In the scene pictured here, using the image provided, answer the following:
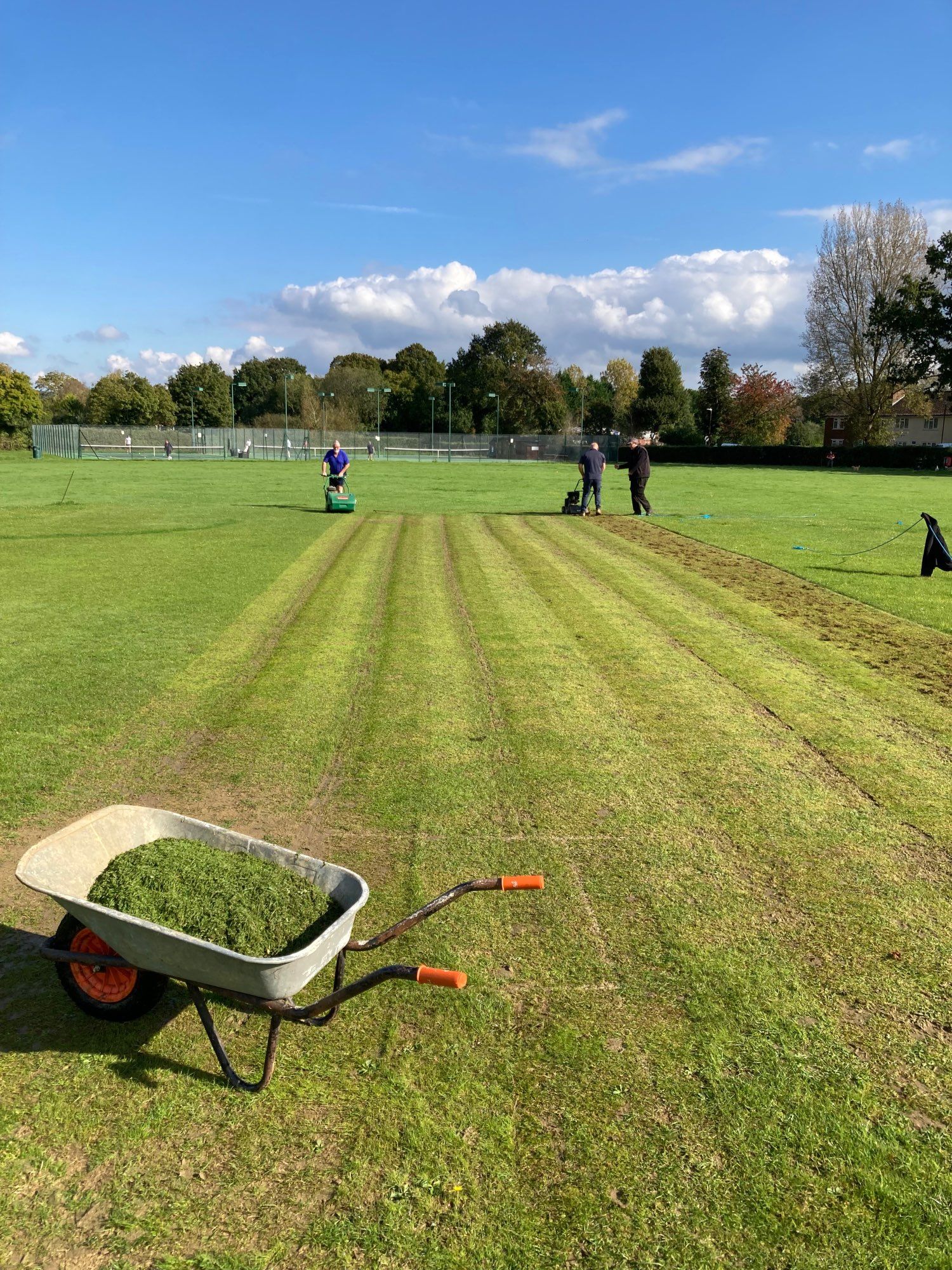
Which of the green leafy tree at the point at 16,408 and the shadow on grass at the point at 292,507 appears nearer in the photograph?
the shadow on grass at the point at 292,507

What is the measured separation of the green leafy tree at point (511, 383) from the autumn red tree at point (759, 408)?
19.1 meters

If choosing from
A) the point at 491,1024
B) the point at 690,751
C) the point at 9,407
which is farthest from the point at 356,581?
the point at 9,407

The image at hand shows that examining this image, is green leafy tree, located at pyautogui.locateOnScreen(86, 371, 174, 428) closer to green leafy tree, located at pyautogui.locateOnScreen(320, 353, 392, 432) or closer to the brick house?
green leafy tree, located at pyautogui.locateOnScreen(320, 353, 392, 432)

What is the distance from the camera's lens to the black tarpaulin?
1449 centimetres

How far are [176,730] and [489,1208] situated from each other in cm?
547

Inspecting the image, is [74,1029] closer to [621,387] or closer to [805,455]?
[805,455]

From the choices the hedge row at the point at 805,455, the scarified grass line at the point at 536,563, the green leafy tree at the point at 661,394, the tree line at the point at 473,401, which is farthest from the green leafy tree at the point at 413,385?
the scarified grass line at the point at 536,563

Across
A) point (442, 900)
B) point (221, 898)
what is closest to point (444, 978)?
point (442, 900)

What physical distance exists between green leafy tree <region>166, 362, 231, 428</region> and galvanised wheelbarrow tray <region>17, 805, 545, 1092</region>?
398 feet

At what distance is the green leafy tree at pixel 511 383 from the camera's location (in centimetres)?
10344

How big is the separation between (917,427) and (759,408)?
2772 centimetres

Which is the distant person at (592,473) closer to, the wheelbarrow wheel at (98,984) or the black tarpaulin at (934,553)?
the black tarpaulin at (934,553)

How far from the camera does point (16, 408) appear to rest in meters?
82.1

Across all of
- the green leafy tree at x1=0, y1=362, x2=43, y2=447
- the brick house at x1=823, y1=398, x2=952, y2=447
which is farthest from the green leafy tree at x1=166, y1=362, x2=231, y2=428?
the brick house at x1=823, y1=398, x2=952, y2=447
